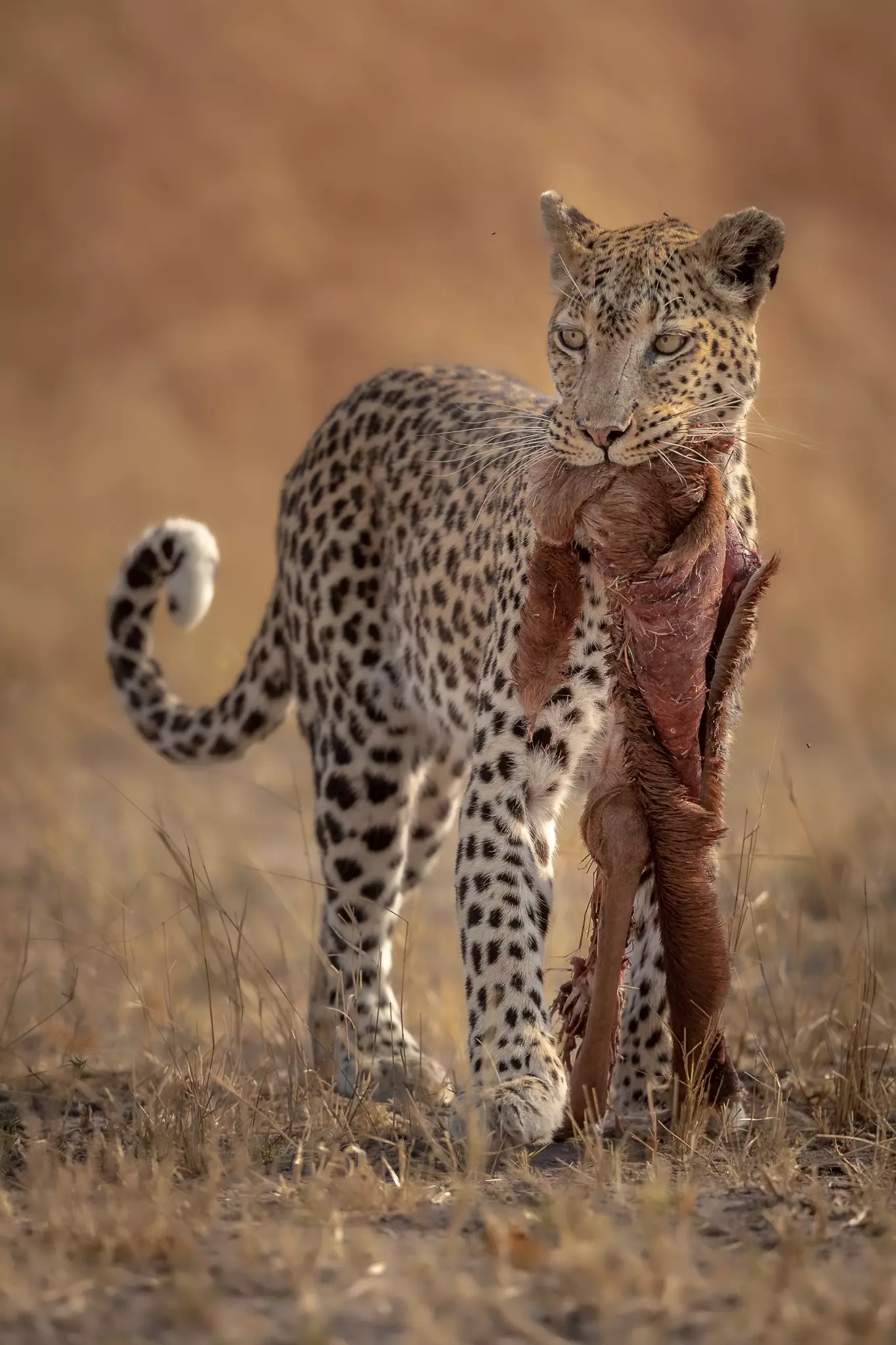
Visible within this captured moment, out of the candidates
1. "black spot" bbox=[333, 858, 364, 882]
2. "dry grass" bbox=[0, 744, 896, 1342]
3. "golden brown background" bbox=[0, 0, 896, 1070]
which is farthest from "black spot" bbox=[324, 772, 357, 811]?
"golden brown background" bbox=[0, 0, 896, 1070]

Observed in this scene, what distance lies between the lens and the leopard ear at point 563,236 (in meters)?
4.48

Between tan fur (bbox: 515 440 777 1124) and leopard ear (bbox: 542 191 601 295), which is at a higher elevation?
leopard ear (bbox: 542 191 601 295)

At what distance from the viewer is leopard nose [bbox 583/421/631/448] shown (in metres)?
3.90

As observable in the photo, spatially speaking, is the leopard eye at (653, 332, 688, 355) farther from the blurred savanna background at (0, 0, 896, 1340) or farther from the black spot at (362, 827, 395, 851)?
the blurred savanna background at (0, 0, 896, 1340)

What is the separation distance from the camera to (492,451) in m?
5.09

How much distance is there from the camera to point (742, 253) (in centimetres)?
432

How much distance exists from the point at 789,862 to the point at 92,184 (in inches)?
520

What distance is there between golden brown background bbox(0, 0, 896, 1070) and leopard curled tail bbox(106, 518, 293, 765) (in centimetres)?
926

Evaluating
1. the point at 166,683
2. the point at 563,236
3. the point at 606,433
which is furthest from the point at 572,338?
the point at 166,683

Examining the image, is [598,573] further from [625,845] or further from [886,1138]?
[886,1138]

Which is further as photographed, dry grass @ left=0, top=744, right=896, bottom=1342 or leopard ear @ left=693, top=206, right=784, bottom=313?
leopard ear @ left=693, top=206, right=784, bottom=313

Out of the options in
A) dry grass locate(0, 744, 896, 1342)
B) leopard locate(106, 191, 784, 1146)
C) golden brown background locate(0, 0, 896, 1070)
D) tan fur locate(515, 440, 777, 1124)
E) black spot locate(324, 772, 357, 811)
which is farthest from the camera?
golden brown background locate(0, 0, 896, 1070)

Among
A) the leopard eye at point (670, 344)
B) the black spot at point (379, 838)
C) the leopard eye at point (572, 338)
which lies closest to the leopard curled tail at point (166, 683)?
the black spot at point (379, 838)

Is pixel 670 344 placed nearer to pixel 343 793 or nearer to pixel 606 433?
pixel 606 433
